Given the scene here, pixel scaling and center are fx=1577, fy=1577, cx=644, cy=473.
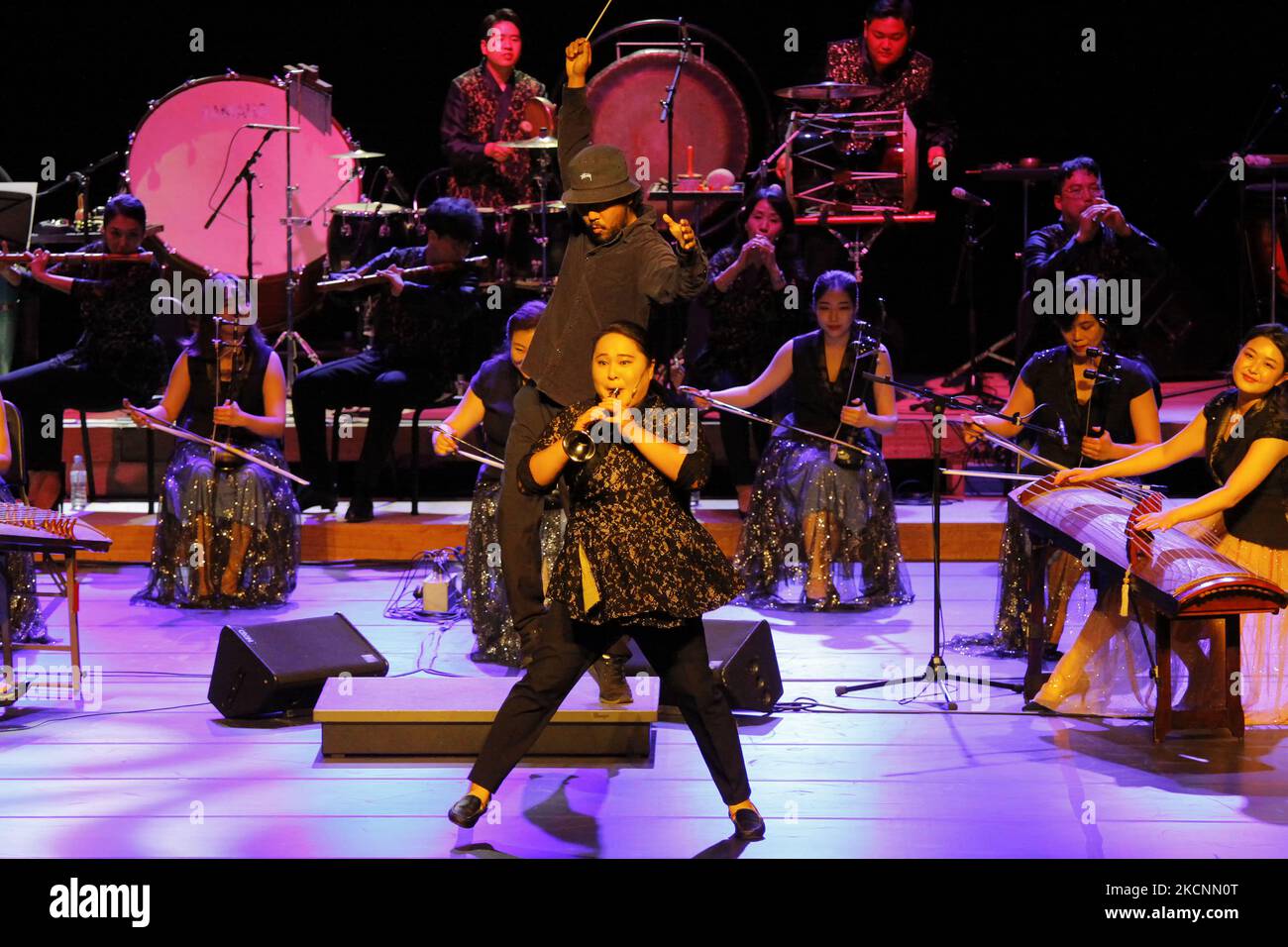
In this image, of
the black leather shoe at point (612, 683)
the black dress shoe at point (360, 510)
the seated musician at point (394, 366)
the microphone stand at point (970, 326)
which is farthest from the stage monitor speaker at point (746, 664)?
the microphone stand at point (970, 326)

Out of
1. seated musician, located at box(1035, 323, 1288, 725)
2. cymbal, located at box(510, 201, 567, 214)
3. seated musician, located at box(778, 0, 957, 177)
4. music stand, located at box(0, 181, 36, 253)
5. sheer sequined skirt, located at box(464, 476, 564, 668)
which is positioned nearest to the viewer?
seated musician, located at box(1035, 323, 1288, 725)

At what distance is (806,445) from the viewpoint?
6.88m

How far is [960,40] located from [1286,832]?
6864 millimetres

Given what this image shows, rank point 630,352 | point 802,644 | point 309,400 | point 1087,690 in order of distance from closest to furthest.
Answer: point 630,352
point 1087,690
point 802,644
point 309,400

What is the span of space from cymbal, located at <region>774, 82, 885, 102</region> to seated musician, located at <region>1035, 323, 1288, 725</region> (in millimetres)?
3494

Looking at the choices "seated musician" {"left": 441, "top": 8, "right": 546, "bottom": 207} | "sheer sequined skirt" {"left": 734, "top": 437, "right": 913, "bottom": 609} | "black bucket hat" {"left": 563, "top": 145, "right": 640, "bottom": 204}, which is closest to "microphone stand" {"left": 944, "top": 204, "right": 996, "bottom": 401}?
"sheer sequined skirt" {"left": 734, "top": 437, "right": 913, "bottom": 609}

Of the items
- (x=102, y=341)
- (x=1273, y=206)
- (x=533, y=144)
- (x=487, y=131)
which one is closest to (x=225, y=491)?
(x=102, y=341)

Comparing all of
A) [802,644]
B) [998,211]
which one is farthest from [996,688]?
[998,211]

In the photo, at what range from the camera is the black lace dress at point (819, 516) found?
22.0ft

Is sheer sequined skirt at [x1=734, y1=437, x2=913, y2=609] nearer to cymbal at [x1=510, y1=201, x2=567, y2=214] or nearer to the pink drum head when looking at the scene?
cymbal at [x1=510, y1=201, x2=567, y2=214]

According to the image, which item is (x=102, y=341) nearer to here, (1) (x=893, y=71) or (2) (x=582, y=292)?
(2) (x=582, y=292)

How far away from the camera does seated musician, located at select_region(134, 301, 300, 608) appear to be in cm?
673

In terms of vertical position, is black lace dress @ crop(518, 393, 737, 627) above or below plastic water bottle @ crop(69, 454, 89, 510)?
above

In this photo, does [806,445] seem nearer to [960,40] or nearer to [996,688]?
[996,688]
